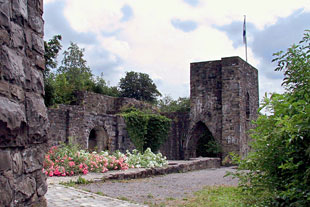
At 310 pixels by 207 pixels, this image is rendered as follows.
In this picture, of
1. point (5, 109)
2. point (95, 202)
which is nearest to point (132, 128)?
point (95, 202)

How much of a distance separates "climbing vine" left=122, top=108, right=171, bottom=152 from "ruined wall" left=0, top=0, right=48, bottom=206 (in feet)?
41.4

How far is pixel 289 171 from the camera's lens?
4160 millimetres

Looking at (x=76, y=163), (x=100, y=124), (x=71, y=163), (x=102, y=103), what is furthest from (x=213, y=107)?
(x=71, y=163)

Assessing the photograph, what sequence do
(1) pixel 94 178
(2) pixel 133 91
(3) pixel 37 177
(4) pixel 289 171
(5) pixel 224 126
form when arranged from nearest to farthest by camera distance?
1. (3) pixel 37 177
2. (4) pixel 289 171
3. (1) pixel 94 178
4. (5) pixel 224 126
5. (2) pixel 133 91

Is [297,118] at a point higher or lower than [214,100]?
lower

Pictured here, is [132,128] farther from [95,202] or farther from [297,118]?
[297,118]

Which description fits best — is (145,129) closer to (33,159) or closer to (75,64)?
(33,159)

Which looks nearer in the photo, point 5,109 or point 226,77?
point 5,109

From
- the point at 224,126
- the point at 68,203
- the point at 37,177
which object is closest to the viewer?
the point at 37,177

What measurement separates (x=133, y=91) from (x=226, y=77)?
23.7 metres

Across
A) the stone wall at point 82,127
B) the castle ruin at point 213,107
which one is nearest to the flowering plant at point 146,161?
the stone wall at point 82,127

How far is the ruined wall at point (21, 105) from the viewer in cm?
247

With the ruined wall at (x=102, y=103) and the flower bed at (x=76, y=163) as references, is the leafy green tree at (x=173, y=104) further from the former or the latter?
the flower bed at (x=76, y=163)

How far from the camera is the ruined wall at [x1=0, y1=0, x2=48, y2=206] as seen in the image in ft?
8.10
